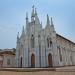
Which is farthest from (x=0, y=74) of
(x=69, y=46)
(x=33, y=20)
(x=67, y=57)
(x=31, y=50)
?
(x=69, y=46)

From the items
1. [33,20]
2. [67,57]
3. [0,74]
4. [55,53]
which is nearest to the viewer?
[0,74]

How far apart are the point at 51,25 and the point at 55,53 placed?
7240 millimetres

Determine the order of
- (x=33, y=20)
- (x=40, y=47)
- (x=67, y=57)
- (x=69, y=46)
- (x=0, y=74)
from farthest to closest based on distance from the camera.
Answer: (x=69, y=46), (x=67, y=57), (x=33, y=20), (x=40, y=47), (x=0, y=74)

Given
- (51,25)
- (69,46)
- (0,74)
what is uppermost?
(51,25)

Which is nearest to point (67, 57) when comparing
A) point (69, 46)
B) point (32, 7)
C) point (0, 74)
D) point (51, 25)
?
point (69, 46)

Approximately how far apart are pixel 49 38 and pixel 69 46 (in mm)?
12310

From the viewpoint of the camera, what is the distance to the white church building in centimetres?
3500

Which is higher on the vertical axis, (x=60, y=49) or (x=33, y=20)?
(x=33, y=20)

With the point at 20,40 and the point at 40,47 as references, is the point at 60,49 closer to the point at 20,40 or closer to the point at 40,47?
the point at 40,47

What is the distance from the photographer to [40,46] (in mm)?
36688

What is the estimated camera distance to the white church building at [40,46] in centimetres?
3500

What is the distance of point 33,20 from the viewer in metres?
39.7

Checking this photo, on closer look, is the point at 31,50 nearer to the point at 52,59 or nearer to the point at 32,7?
the point at 52,59

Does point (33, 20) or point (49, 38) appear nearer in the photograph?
point (49, 38)
